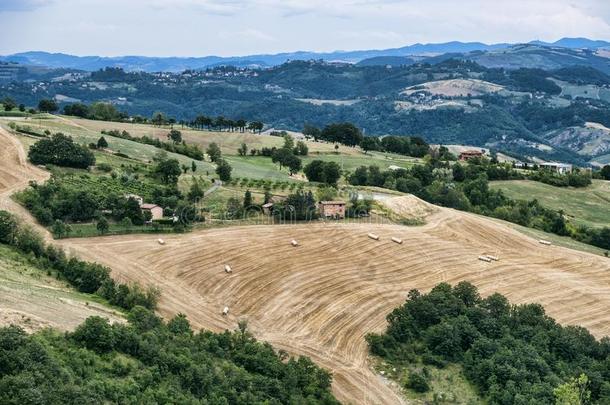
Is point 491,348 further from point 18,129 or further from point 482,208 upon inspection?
point 18,129

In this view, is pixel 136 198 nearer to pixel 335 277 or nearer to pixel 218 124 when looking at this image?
pixel 335 277

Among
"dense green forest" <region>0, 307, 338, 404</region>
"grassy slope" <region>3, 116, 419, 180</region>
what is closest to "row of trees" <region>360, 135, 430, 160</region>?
"grassy slope" <region>3, 116, 419, 180</region>

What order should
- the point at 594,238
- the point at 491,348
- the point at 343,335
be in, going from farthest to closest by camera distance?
the point at 594,238 → the point at 343,335 → the point at 491,348

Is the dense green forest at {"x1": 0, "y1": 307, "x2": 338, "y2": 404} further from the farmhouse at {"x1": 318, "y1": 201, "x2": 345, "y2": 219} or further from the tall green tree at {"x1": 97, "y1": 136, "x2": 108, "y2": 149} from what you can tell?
the tall green tree at {"x1": 97, "y1": 136, "x2": 108, "y2": 149}

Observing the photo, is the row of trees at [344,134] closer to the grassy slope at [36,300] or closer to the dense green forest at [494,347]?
the dense green forest at [494,347]

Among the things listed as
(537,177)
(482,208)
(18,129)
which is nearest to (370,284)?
(482,208)

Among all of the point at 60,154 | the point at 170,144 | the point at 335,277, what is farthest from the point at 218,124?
the point at 335,277
